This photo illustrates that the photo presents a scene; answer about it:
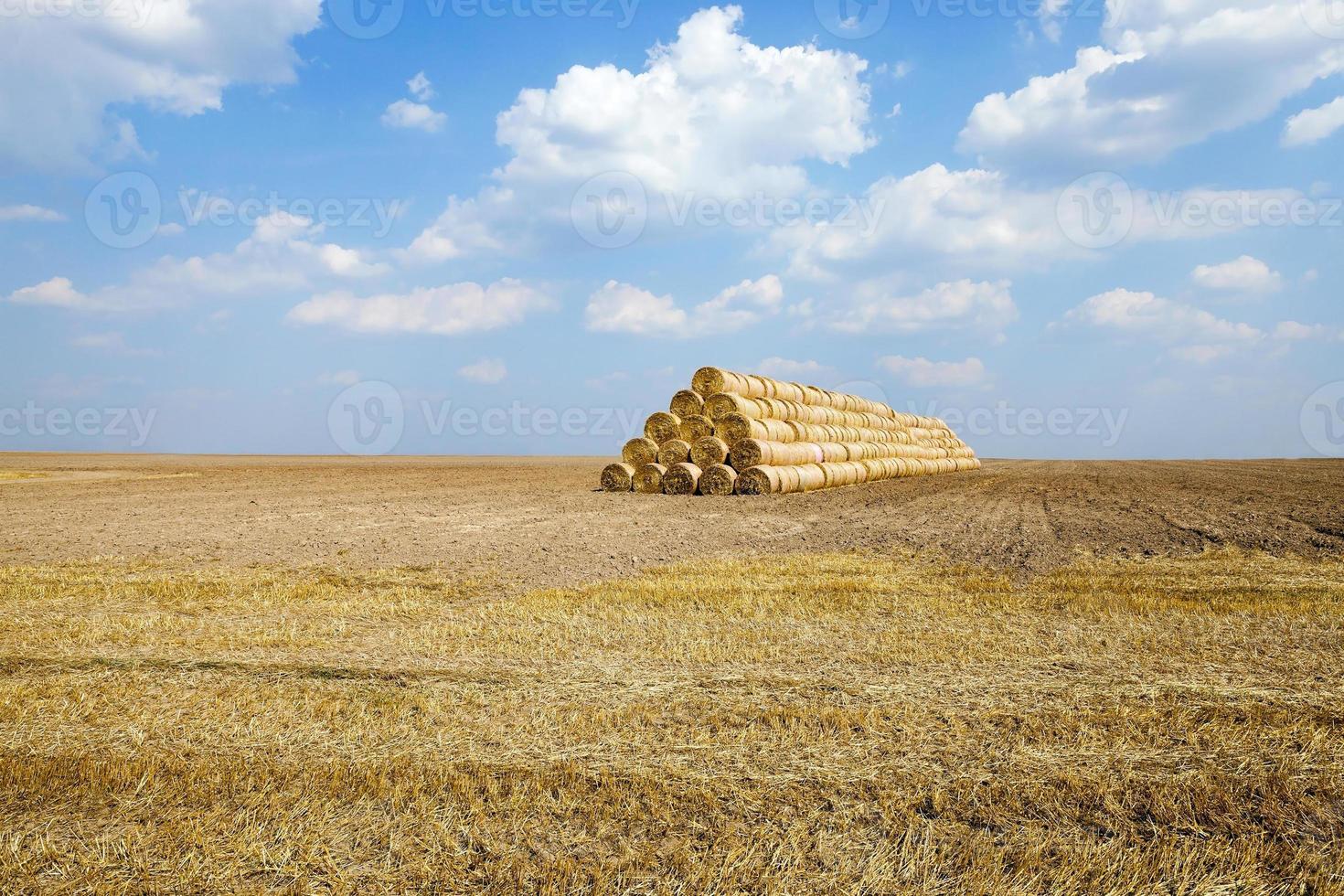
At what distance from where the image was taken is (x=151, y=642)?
6477mm

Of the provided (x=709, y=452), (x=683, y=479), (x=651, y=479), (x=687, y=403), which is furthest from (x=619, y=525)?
(x=687, y=403)

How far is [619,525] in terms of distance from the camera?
47.4 feet

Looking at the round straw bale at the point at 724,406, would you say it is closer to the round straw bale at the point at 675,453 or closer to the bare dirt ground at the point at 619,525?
the round straw bale at the point at 675,453

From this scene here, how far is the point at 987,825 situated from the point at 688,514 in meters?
12.8

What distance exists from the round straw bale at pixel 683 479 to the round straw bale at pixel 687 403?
163 centimetres

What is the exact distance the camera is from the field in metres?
3.24

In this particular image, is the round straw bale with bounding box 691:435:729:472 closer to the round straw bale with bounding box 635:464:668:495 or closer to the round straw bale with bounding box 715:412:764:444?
the round straw bale with bounding box 715:412:764:444

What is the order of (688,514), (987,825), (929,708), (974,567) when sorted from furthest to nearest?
(688,514) < (974,567) < (929,708) < (987,825)

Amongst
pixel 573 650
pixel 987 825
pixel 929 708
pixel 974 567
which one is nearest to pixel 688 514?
pixel 974 567

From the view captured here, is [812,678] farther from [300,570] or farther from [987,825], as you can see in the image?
[300,570]

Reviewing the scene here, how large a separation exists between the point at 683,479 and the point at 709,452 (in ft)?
3.25

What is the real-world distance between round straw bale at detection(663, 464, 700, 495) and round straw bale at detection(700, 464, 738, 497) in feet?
0.70

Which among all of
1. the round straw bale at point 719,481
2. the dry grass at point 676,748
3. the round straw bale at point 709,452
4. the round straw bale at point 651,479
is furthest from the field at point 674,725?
the round straw bale at point 651,479

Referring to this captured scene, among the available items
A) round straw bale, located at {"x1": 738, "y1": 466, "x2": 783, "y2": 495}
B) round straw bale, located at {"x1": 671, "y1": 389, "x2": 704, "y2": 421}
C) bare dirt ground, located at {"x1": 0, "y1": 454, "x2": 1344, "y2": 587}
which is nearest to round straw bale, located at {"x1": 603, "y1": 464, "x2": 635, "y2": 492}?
bare dirt ground, located at {"x1": 0, "y1": 454, "x2": 1344, "y2": 587}
